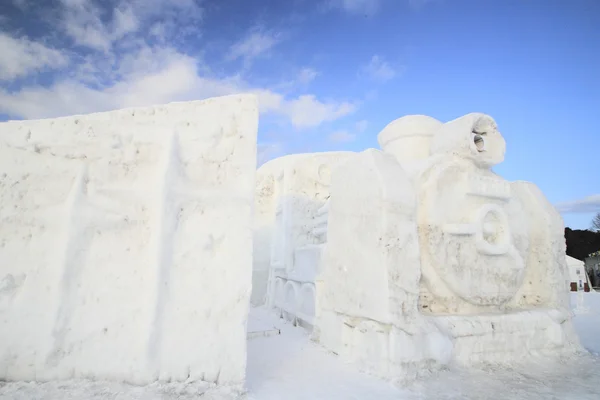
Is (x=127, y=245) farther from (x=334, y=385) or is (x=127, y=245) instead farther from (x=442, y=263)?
(x=442, y=263)

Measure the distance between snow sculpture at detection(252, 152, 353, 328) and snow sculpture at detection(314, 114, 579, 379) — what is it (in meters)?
1.69

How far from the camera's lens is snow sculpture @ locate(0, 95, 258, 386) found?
2771 millimetres

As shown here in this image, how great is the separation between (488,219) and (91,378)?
4.99 metres

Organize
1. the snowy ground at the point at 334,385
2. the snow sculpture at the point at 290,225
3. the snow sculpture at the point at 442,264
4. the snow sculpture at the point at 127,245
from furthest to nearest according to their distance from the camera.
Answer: the snow sculpture at the point at 290,225 < the snow sculpture at the point at 442,264 < the snow sculpture at the point at 127,245 < the snowy ground at the point at 334,385

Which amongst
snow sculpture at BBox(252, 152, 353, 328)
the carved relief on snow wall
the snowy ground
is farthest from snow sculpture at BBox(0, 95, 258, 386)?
snow sculpture at BBox(252, 152, 353, 328)

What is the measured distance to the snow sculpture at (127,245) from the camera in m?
2.77

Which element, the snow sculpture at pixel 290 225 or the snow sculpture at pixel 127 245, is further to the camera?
the snow sculpture at pixel 290 225

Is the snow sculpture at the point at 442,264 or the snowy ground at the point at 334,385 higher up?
the snow sculpture at the point at 442,264

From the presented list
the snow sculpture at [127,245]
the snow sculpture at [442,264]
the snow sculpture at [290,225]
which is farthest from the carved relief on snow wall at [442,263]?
the snow sculpture at [127,245]

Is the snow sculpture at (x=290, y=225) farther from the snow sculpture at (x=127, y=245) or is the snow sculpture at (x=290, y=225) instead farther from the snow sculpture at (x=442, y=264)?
the snow sculpture at (x=127, y=245)

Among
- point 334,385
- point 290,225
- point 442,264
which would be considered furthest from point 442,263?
point 290,225

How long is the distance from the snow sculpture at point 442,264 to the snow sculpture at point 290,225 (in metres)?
1.69

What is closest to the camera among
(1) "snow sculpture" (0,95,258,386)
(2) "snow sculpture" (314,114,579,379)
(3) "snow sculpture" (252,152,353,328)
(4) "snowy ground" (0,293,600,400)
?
(4) "snowy ground" (0,293,600,400)

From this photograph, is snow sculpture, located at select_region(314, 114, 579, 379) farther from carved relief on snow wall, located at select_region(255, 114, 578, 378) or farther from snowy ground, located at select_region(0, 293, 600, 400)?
snowy ground, located at select_region(0, 293, 600, 400)
